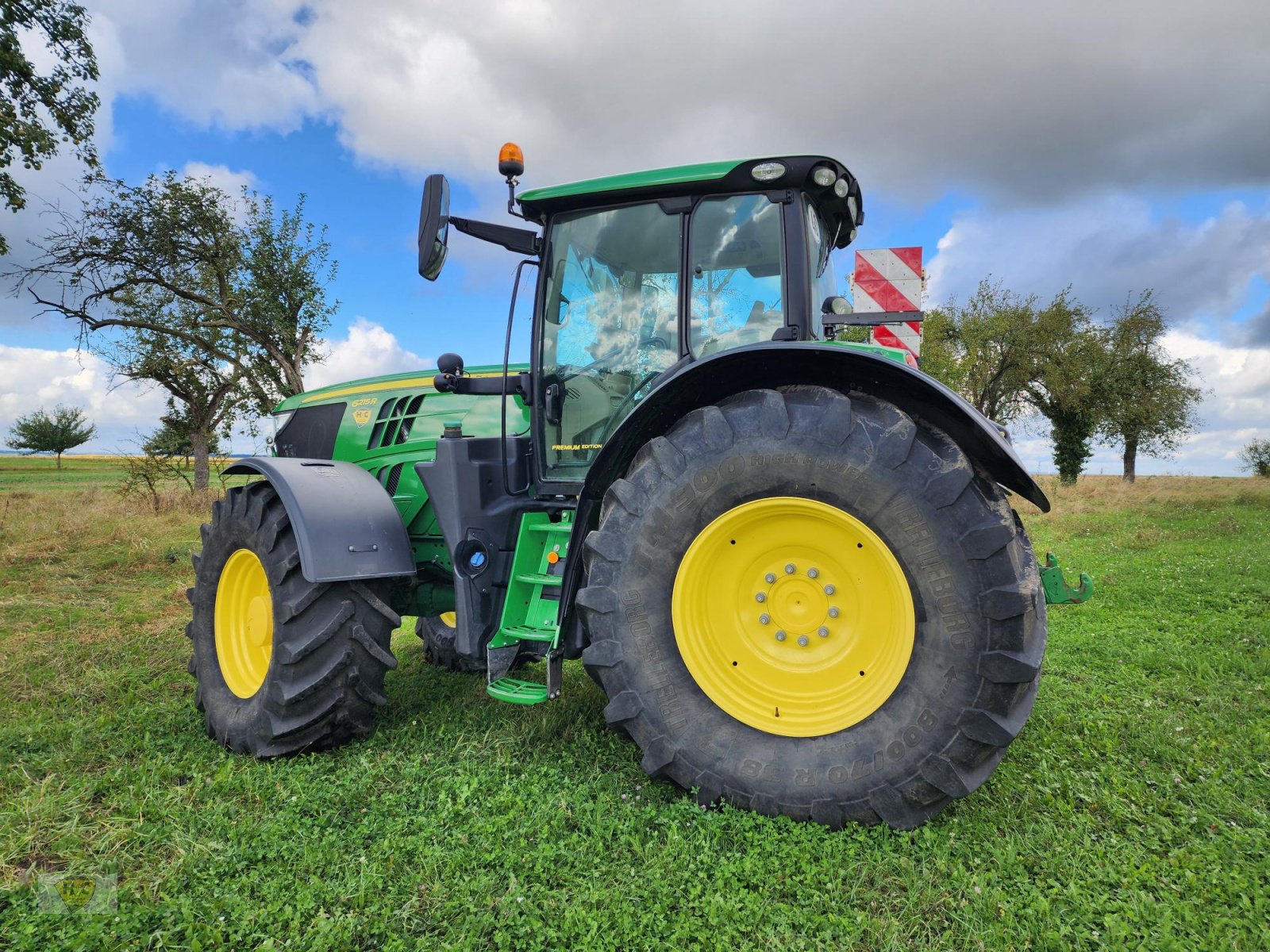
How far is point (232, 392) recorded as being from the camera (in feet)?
54.2

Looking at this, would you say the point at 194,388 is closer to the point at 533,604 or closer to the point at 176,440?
the point at 176,440

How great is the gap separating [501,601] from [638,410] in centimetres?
138

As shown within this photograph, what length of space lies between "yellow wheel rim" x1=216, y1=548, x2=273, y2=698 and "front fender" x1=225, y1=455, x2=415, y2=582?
1.77 ft

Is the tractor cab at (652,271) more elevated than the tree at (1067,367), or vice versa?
the tree at (1067,367)

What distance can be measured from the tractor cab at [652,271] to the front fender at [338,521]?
0.75m

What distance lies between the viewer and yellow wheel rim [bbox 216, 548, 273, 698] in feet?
12.7

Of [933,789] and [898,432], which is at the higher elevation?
[898,432]

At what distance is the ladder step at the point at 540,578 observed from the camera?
344 cm

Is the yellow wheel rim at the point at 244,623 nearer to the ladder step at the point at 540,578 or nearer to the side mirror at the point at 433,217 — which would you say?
the ladder step at the point at 540,578

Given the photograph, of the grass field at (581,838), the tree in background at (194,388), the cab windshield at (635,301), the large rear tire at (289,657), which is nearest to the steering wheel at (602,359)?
the cab windshield at (635,301)

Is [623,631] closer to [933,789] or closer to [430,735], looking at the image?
[933,789]

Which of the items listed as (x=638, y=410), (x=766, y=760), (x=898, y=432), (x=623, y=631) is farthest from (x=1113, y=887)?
(x=638, y=410)

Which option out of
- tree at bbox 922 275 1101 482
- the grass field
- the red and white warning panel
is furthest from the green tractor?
tree at bbox 922 275 1101 482

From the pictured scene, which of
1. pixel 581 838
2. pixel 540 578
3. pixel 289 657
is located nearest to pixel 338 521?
pixel 289 657
